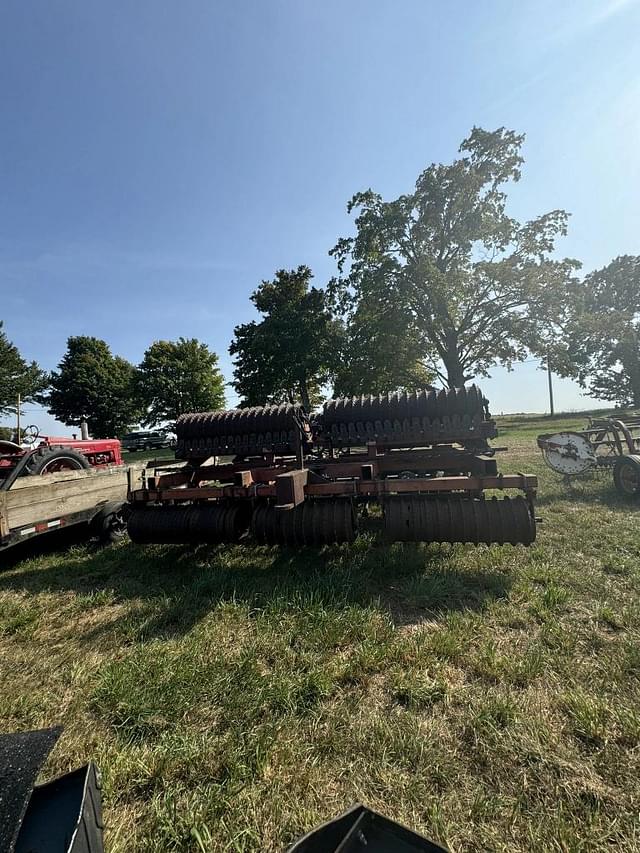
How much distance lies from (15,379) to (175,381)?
16429 mm

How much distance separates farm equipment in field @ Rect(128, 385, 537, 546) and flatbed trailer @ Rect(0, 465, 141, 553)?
0.84 meters

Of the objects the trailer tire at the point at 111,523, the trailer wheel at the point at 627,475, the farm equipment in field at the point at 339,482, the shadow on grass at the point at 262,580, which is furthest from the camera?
the trailer wheel at the point at 627,475

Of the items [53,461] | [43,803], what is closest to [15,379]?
[53,461]

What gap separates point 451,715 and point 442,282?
2346cm

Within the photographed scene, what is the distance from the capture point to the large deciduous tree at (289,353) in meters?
26.1

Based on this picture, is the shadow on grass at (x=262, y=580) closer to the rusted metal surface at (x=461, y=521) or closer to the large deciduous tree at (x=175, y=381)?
the rusted metal surface at (x=461, y=521)

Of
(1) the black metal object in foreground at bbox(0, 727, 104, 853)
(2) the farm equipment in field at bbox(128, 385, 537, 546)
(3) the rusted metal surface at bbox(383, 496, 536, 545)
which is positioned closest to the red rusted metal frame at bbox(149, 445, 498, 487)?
(2) the farm equipment in field at bbox(128, 385, 537, 546)

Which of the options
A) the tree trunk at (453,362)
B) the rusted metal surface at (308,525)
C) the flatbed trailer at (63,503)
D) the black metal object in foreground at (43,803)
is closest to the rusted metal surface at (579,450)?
the rusted metal surface at (308,525)

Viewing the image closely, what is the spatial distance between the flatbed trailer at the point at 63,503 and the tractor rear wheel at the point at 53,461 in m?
0.73

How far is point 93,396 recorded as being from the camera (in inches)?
1496

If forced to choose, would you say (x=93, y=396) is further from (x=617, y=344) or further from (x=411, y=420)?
(x=617, y=344)

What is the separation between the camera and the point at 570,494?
7094 millimetres

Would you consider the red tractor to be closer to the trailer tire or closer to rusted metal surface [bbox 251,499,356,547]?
the trailer tire

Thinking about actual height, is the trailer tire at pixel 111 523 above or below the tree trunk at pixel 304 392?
below
